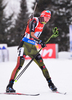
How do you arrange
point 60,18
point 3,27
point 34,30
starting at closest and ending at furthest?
1. point 34,30
2. point 60,18
3. point 3,27

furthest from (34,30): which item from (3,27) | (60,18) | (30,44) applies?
(3,27)

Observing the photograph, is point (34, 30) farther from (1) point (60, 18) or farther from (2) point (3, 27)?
(2) point (3, 27)

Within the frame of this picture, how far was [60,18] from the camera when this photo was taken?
102 feet

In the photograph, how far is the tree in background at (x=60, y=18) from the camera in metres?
30.6

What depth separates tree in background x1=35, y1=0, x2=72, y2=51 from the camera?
100 ft

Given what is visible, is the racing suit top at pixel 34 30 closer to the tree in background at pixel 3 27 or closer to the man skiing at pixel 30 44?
the man skiing at pixel 30 44

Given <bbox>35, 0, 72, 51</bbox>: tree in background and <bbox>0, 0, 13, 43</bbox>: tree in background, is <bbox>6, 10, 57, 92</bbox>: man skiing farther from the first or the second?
<bbox>0, 0, 13, 43</bbox>: tree in background

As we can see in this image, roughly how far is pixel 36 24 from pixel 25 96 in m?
1.51

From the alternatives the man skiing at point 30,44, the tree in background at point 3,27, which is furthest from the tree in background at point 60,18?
the man skiing at point 30,44

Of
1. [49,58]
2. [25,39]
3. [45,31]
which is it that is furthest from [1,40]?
[25,39]

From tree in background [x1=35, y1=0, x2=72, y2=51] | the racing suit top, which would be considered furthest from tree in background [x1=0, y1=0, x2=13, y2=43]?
the racing suit top

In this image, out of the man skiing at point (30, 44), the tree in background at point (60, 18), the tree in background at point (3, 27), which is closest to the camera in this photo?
the man skiing at point (30, 44)

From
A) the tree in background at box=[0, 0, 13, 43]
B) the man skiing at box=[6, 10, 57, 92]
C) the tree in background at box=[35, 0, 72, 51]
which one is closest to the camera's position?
the man skiing at box=[6, 10, 57, 92]

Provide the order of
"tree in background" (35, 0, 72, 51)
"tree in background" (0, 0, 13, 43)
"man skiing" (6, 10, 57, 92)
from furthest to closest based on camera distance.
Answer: "tree in background" (35, 0, 72, 51), "tree in background" (0, 0, 13, 43), "man skiing" (6, 10, 57, 92)
